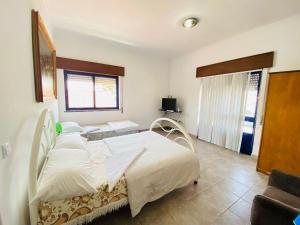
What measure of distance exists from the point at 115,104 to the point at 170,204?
10.9 feet

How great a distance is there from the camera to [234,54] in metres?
3.25

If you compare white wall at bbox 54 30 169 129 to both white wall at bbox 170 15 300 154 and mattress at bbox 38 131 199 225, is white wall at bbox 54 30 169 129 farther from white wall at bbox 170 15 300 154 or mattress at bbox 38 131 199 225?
mattress at bbox 38 131 199 225

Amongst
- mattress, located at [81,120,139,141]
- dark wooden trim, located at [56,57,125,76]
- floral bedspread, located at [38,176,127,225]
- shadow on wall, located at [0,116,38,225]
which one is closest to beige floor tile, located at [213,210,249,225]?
floral bedspread, located at [38,176,127,225]

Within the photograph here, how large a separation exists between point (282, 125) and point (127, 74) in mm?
3893

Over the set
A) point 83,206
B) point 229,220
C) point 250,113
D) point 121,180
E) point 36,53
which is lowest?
point 229,220

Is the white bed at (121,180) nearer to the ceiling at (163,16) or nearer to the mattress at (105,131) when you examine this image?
the mattress at (105,131)

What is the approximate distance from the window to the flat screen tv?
1687mm

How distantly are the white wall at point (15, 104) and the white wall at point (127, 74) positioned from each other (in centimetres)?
232

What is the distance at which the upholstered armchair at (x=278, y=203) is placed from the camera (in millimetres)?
1100

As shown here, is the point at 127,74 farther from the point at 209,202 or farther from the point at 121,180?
the point at 209,202

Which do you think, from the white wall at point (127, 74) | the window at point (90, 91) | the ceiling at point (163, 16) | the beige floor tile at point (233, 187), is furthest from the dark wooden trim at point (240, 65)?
the window at point (90, 91)

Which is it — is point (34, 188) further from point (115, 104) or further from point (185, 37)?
point (185, 37)

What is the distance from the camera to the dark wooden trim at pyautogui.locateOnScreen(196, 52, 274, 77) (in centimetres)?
272

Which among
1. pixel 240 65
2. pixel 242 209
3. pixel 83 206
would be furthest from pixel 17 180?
pixel 240 65
